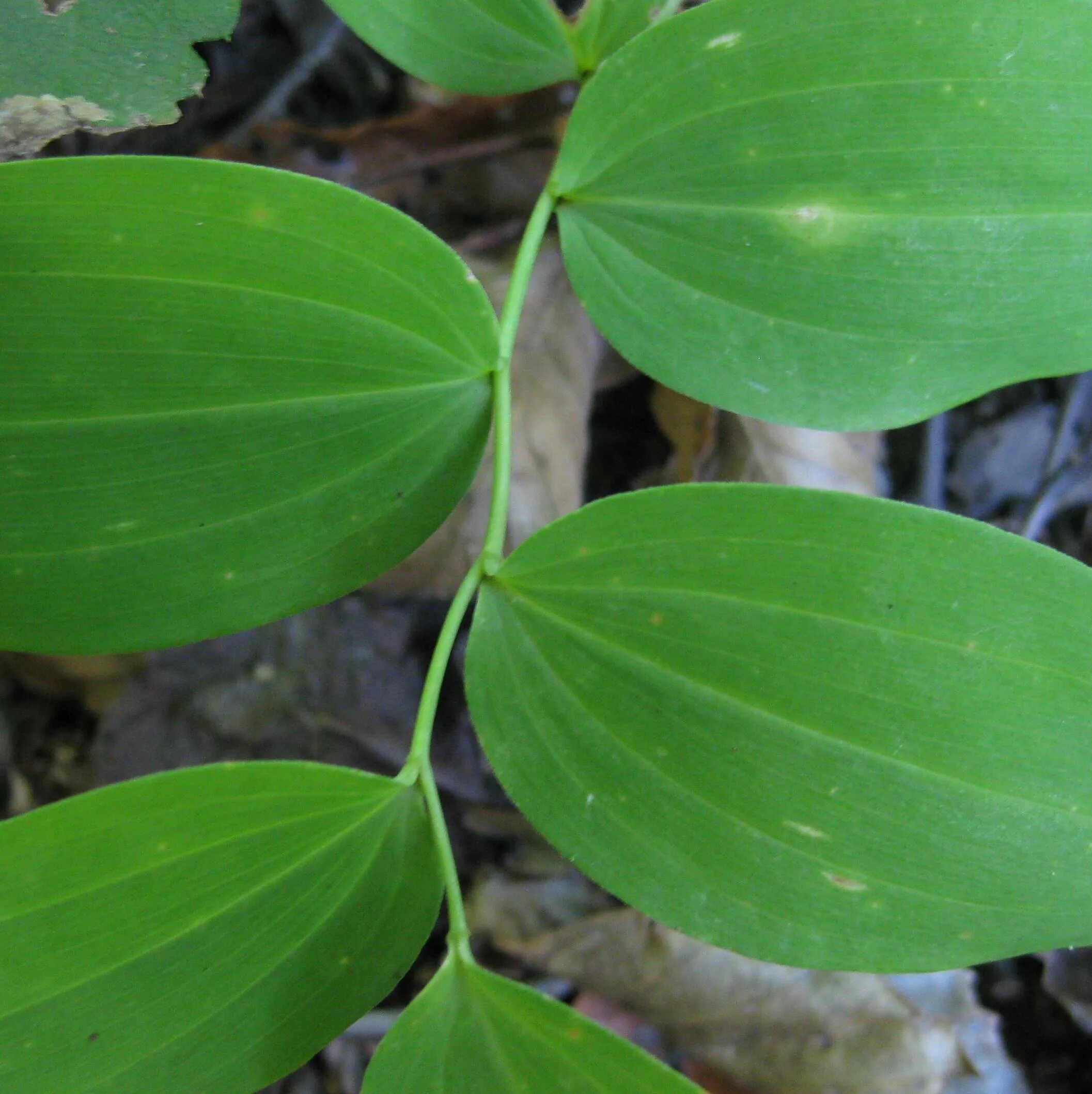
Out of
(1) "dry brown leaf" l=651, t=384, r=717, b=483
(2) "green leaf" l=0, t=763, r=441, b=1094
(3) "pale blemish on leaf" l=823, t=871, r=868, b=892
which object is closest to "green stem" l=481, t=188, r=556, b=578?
(2) "green leaf" l=0, t=763, r=441, b=1094

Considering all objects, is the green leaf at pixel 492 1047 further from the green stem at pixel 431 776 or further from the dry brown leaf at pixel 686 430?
the dry brown leaf at pixel 686 430

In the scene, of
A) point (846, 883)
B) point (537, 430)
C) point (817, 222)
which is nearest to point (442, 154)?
point (537, 430)

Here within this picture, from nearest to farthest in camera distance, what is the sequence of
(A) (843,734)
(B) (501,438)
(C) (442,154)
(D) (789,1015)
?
(A) (843,734)
(B) (501,438)
(D) (789,1015)
(C) (442,154)

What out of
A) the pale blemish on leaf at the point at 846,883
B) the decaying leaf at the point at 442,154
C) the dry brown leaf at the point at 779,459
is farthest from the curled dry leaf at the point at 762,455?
the pale blemish on leaf at the point at 846,883

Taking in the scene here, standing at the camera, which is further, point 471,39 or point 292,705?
point 292,705

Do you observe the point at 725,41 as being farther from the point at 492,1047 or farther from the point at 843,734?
the point at 492,1047

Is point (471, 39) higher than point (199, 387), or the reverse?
point (471, 39)

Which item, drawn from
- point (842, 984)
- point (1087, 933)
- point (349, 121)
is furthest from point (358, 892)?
point (349, 121)
